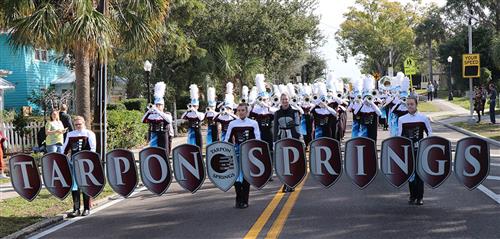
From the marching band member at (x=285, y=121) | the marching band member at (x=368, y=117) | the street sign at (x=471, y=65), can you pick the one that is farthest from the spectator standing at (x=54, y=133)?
the street sign at (x=471, y=65)

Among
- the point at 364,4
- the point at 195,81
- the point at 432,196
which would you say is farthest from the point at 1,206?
the point at 364,4

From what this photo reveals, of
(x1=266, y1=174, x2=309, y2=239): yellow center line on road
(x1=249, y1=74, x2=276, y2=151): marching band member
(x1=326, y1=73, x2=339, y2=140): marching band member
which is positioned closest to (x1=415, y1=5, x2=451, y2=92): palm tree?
(x1=326, y1=73, x2=339, y2=140): marching band member

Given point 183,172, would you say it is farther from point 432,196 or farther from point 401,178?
point 432,196

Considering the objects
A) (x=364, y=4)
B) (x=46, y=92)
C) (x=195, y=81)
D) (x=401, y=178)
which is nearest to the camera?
(x=401, y=178)

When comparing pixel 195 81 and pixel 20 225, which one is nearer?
pixel 20 225

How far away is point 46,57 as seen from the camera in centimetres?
3400

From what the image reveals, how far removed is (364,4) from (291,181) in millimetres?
65681

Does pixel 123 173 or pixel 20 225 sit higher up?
pixel 123 173

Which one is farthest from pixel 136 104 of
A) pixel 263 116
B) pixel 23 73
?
pixel 263 116

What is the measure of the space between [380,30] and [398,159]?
2529 inches

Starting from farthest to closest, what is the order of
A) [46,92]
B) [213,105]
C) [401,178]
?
[46,92] < [213,105] < [401,178]

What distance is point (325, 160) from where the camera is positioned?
319 inches

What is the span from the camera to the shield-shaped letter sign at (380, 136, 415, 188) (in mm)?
7961

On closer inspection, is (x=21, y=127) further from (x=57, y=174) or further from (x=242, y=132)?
(x=242, y=132)
